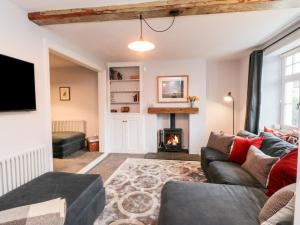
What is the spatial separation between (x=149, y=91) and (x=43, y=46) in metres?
2.65

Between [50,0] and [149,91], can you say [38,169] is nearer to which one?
[50,0]

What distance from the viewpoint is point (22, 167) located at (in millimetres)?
2014

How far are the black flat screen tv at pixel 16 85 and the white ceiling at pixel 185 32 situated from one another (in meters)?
0.68

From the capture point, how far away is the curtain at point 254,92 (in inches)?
133

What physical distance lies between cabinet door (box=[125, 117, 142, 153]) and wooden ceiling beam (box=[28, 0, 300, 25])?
286cm

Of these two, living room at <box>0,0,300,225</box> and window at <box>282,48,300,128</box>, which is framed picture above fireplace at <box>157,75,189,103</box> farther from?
window at <box>282,48,300,128</box>

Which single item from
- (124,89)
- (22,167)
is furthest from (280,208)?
(124,89)

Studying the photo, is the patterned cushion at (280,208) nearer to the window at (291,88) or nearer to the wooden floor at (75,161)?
the window at (291,88)

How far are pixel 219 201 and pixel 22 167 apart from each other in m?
2.06

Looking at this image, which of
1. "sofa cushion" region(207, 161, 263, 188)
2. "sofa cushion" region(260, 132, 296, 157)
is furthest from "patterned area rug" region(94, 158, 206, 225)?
"sofa cushion" region(260, 132, 296, 157)

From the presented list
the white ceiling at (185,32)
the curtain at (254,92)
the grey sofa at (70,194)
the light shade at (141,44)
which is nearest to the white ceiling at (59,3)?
the white ceiling at (185,32)

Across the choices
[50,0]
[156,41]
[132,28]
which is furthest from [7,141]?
[156,41]

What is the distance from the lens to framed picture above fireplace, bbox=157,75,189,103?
4.52m

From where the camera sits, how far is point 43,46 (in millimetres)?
2441
